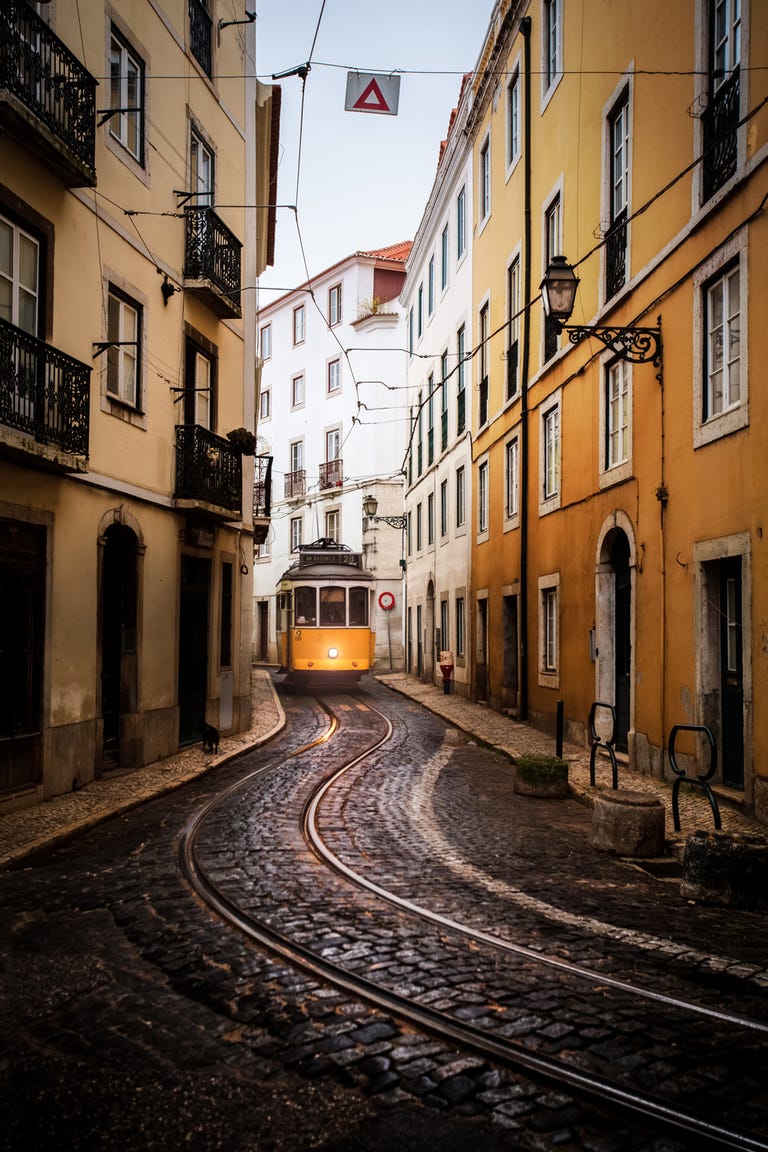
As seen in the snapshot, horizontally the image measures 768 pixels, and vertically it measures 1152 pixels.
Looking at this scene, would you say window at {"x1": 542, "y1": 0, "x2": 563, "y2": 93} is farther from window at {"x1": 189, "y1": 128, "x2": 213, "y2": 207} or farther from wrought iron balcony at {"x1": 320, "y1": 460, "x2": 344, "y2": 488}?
wrought iron balcony at {"x1": 320, "y1": 460, "x2": 344, "y2": 488}

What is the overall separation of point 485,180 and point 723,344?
1431 centimetres

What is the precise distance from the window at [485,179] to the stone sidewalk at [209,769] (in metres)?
11.7

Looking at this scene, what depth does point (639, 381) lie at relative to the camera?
11758mm

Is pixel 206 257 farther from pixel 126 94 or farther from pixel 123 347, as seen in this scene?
pixel 123 347

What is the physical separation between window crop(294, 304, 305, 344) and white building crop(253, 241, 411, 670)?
48 mm

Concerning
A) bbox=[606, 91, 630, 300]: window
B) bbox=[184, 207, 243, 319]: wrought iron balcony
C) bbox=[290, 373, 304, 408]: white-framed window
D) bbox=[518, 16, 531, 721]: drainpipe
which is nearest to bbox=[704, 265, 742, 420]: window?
bbox=[606, 91, 630, 300]: window

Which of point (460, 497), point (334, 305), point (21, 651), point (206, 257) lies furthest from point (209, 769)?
point (334, 305)

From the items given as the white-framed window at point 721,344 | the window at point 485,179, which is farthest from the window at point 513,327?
the white-framed window at point 721,344

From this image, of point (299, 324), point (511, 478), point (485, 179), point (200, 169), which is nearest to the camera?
point (200, 169)

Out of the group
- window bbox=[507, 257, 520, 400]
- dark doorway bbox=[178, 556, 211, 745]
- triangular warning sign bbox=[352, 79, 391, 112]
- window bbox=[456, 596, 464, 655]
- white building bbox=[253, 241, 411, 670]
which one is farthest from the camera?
white building bbox=[253, 241, 411, 670]

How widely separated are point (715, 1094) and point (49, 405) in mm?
8512

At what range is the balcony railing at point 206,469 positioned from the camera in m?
13.6

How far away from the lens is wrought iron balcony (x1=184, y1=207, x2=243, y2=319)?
13875 mm

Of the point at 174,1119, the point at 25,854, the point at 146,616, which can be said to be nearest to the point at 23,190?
the point at 146,616
